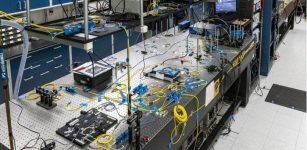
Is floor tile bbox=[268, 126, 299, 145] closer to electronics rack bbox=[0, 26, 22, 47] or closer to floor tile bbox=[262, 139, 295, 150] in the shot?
floor tile bbox=[262, 139, 295, 150]

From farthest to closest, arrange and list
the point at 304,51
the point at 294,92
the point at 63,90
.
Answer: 1. the point at 304,51
2. the point at 294,92
3. the point at 63,90

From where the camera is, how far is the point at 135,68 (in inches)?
103

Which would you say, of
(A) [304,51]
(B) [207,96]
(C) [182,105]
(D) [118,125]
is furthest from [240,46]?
(A) [304,51]

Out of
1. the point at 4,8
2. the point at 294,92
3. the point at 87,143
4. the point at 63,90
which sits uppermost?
the point at 4,8

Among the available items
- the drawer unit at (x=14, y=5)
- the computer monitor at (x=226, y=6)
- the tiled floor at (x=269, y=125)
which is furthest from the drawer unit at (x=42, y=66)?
the tiled floor at (x=269, y=125)

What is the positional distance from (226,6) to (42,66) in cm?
229

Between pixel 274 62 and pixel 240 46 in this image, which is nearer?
pixel 240 46

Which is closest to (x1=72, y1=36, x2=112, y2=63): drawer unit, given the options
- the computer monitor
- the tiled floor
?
the computer monitor

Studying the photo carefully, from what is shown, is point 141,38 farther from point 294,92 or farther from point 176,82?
point 294,92

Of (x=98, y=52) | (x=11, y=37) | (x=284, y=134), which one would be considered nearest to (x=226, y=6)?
(x=284, y=134)

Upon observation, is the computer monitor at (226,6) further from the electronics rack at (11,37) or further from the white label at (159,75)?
the electronics rack at (11,37)

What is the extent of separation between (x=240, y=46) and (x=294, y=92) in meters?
1.55

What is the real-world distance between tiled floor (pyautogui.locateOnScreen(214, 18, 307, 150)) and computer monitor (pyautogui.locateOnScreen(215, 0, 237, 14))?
3.92ft

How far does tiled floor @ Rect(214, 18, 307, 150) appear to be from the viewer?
3.09m
